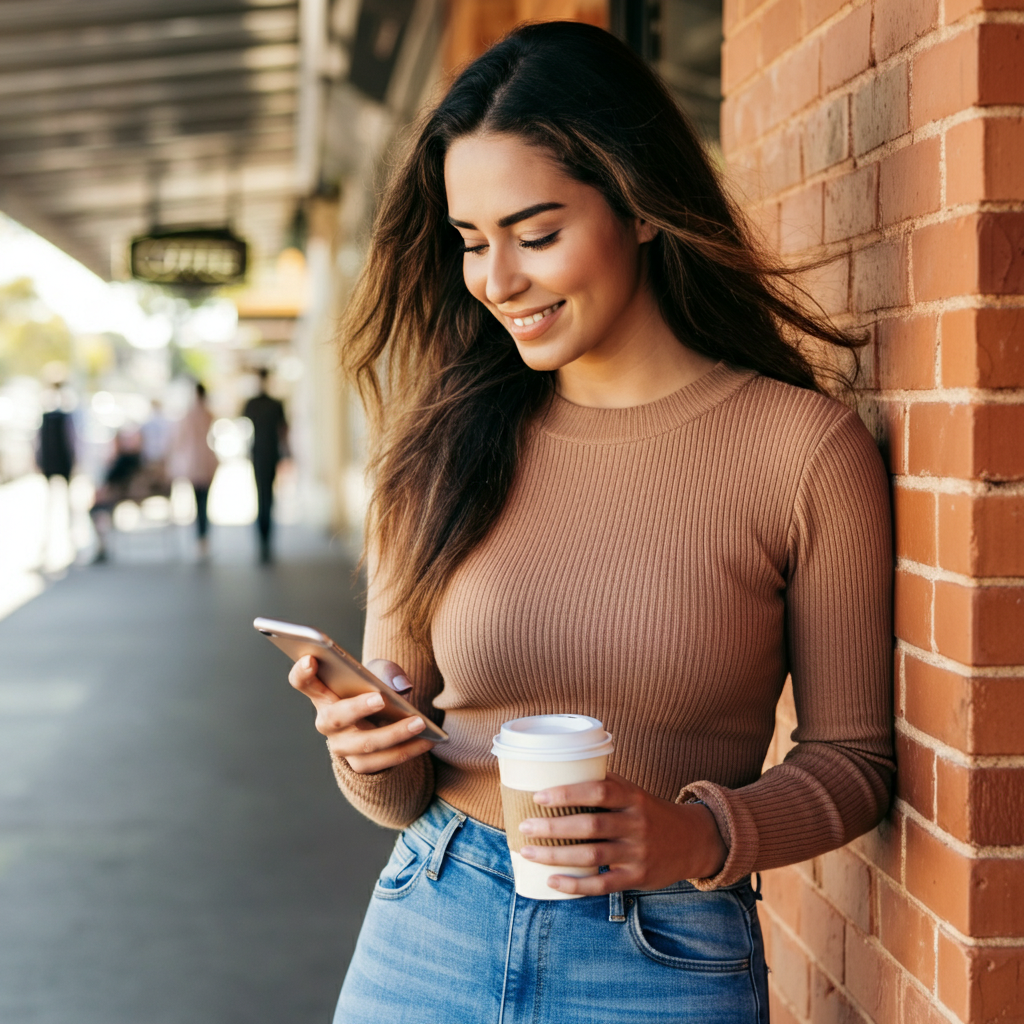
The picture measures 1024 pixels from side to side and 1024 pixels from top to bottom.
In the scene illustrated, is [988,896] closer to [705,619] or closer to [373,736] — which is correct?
[705,619]

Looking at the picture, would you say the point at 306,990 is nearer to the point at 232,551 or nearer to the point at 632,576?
the point at 632,576

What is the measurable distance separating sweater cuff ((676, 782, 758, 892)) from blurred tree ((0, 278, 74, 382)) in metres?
54.2

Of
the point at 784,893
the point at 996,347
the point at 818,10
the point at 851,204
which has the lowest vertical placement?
the point at 784,893

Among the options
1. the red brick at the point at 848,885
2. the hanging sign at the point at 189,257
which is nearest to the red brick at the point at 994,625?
the red brick at the point at 848,885

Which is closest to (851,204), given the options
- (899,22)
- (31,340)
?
(899,22)

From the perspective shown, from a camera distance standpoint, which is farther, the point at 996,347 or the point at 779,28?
the point at 779,28

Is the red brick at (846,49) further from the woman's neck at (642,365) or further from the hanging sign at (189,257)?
the hanging sign at (189,257)

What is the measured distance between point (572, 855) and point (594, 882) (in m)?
0.04

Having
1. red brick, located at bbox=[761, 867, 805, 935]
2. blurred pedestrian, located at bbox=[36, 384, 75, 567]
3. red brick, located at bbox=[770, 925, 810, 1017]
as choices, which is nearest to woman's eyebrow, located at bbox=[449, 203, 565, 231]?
red brick, located at bbox=[761, 867, 805, 935]

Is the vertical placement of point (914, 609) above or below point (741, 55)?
below

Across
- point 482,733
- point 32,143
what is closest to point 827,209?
point 482,733

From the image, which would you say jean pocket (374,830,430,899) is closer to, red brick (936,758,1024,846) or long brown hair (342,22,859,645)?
long brown hair (342,22,859,645)

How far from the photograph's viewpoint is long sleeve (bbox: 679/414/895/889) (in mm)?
1408

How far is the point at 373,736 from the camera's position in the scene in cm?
149
